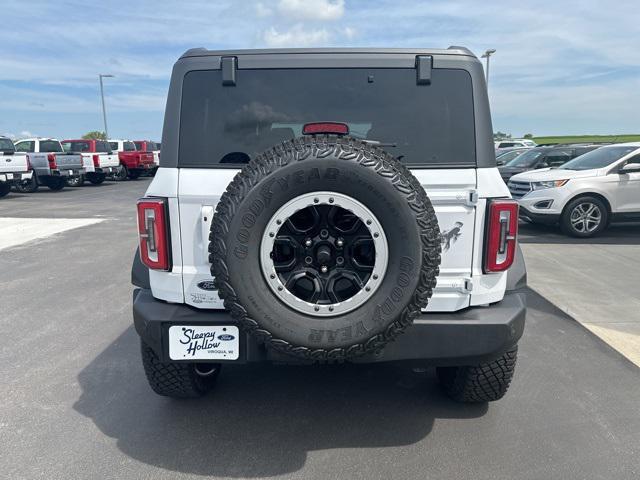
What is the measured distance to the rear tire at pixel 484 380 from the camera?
10.00 ft

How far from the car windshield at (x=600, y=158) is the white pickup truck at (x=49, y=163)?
16584 mm

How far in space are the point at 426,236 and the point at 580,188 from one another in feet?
26.4

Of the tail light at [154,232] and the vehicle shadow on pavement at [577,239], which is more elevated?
the tail light at [154,232]

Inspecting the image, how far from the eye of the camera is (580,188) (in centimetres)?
911

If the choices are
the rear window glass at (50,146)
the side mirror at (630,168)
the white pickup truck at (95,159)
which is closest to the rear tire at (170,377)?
the side mirror at (630,168)

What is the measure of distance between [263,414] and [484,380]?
1.37 metres

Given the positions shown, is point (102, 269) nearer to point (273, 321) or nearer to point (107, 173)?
point (273, 321)

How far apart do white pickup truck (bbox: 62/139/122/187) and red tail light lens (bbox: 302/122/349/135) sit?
19982 mm

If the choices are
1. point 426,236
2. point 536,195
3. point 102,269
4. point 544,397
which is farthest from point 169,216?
point 536,195

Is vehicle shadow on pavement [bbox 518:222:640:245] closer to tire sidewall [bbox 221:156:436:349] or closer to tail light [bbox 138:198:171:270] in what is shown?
tire sidewall [bbox 221:156:436:349]

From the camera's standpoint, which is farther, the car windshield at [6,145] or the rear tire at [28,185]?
the rear tire at [28,185]

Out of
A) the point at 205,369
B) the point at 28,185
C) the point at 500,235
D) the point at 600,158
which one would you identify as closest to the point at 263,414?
the point at 205,369

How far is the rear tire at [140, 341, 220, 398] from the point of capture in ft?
10.1

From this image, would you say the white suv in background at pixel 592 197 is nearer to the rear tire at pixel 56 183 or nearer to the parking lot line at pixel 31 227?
the parking lot line at pixel 31 227
